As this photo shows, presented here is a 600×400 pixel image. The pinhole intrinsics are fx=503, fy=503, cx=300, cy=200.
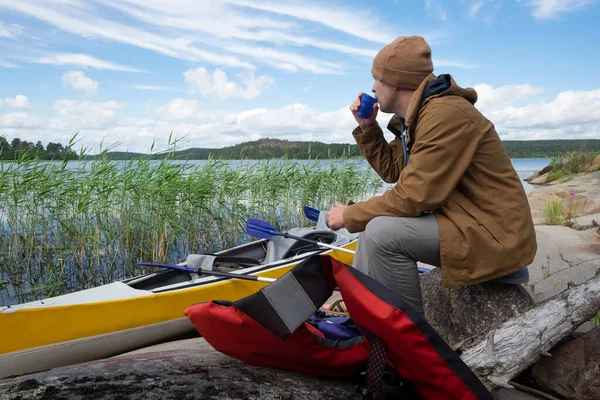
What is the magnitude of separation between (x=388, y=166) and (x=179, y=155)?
14.9 feet

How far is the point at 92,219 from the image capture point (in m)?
6.21

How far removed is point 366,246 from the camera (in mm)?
2254

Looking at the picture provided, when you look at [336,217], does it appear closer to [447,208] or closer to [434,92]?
[447,208]

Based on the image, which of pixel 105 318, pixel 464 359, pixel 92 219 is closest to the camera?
pixel 464 359

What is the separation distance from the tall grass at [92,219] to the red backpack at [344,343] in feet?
15.0

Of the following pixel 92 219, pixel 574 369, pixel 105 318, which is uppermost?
pixel 92 219

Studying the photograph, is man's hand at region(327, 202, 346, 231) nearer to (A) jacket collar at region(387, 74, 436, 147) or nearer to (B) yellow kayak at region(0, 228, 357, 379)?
(A) jacket collar at region(387, 74, 436, 147)

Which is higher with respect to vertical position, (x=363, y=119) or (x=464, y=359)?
Result: (x=363, y=119)

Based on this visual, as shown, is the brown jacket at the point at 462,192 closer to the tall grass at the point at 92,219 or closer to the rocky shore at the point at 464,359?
the rocky shore at the point at 464,359

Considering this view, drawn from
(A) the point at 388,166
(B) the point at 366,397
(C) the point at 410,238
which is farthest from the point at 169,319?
(B) the point at 366,397

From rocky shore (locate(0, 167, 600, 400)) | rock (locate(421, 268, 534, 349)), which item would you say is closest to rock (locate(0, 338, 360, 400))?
rocky shore (locate(0, 167, 600, 400))

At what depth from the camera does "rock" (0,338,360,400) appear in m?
1.27

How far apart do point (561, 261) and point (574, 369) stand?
2744mm

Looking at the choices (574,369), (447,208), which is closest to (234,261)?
(447,208)
